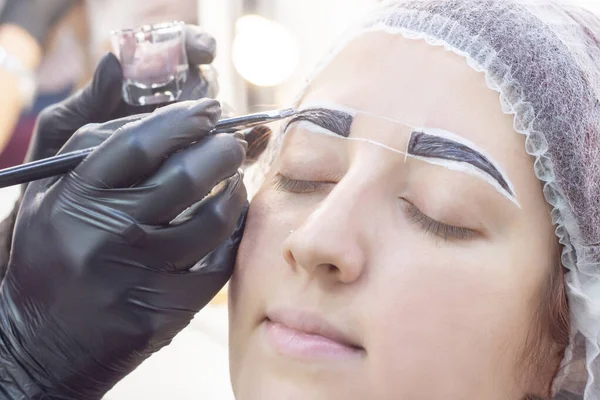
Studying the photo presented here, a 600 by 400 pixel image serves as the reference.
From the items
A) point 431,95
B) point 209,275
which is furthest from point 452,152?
point 209,275

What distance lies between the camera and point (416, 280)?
93 centimetres

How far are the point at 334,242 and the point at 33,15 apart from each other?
2.04 metres

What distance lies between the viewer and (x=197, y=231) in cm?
101

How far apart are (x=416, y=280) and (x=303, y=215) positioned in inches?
9.5

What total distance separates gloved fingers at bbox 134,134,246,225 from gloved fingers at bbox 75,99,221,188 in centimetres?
2

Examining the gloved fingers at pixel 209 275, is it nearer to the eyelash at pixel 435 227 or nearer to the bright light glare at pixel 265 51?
the eyelash at pixel 435 227

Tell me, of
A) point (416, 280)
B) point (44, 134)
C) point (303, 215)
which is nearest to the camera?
point (416, 280)

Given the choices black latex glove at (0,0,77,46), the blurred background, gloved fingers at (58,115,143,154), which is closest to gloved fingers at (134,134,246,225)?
gloved fingers at (58,115,143,154)

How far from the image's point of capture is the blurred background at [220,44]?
238 cm

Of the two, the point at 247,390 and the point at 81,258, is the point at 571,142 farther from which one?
the point at 81,258

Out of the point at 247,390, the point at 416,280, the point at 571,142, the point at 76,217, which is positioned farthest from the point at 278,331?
the point at 571,142

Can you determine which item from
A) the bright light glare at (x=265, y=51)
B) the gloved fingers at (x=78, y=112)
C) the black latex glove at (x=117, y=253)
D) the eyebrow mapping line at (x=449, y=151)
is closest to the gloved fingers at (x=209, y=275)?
the black latex glove at (x=117, y=253)

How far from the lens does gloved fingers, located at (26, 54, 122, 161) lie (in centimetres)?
151

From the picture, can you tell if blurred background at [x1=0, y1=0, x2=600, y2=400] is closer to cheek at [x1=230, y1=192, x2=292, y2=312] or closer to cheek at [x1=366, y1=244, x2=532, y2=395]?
cheek at [x1=230, y1=192, x2=292, y2=312]
